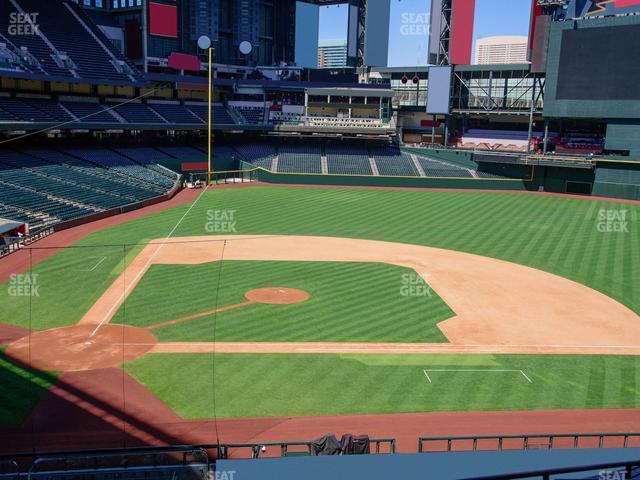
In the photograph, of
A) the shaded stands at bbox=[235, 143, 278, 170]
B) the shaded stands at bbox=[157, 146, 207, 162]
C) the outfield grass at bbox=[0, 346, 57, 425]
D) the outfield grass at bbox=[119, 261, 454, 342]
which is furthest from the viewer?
the shaded stands at bbox=[235, 143, 278, 170]

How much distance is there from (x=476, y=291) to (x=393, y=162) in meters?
43.9

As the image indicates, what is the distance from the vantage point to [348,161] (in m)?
68.9

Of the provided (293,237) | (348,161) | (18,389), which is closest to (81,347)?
(18,389)

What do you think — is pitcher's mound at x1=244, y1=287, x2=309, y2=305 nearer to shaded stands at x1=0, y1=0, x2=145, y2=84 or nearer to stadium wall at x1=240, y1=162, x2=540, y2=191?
shaded stands at x1=0, y1=0, x2=145, y2=84

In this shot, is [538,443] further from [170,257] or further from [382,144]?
[382,144]

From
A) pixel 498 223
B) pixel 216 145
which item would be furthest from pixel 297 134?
pixel 498 223

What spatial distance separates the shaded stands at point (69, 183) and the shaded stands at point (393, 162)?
2441cm

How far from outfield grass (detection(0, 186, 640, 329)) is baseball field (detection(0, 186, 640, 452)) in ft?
0.63

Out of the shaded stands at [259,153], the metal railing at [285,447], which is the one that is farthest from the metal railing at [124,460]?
the shaded stands at [259,153]

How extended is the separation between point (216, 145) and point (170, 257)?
136ft

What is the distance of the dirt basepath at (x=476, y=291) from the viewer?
21.7 m

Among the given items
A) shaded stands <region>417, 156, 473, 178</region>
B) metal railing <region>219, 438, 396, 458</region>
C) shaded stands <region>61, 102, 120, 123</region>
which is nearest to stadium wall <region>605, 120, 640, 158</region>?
shaded stands <region>417, 156, 473, 178</region>

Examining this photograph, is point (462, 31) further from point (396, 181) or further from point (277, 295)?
point (277, 295)

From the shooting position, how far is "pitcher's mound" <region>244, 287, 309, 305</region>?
24.8m
